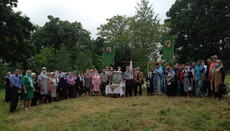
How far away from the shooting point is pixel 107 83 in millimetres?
14641

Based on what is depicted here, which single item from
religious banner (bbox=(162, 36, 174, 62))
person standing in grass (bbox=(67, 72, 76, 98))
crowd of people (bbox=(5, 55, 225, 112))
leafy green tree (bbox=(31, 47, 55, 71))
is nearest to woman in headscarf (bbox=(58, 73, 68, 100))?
crowd of people (bbox=(5, 55, 225, 112))

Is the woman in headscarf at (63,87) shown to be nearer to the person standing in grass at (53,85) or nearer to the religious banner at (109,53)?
the person standing in grass at (53,85)

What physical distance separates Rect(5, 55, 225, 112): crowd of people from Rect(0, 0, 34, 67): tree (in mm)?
11904

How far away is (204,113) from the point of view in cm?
764

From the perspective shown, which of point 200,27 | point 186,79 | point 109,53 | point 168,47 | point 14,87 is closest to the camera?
point 14,87

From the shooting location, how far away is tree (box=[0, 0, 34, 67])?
23427 mm

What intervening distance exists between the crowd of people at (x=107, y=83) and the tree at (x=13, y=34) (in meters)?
11.9

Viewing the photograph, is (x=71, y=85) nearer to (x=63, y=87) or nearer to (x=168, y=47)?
(x=63, y=87)

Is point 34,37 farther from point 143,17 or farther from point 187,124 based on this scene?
point 187,124

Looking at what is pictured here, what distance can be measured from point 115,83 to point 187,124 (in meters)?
7.57

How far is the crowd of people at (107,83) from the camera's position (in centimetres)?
1028

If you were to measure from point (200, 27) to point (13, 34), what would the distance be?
2170 cm

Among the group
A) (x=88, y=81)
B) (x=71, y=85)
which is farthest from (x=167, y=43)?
(x=71, y=85)

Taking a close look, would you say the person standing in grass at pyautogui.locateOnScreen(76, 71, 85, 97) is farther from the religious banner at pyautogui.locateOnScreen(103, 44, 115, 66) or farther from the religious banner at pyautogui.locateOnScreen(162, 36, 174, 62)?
the religious banner at pyautogui.locateOnScreen(162, 36, 174, 62)
